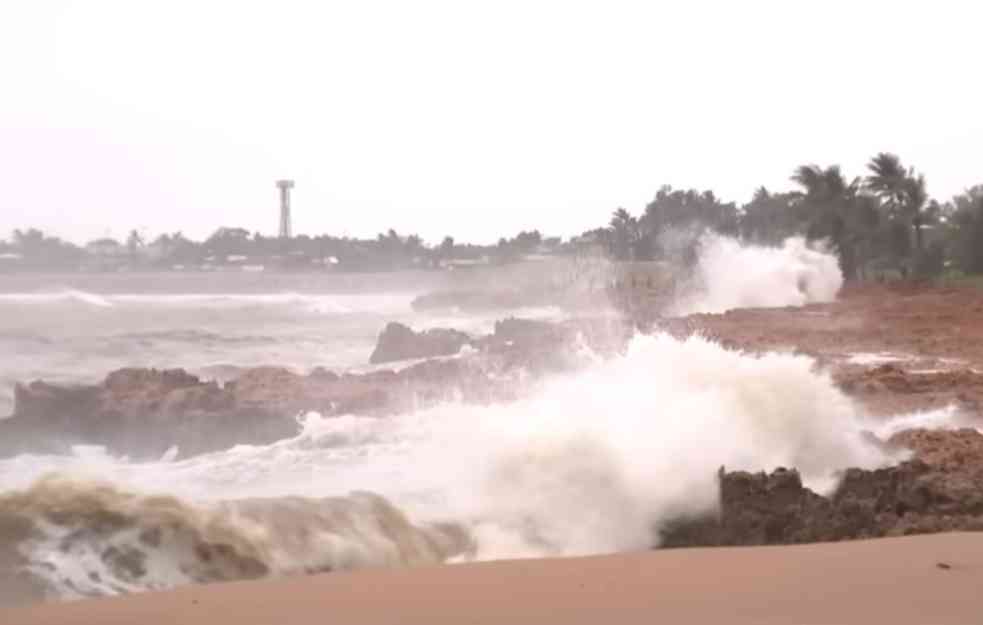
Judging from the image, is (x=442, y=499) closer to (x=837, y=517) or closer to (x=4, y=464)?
(x=837, y=517)

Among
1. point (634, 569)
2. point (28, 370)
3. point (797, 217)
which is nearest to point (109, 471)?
point (634, 569)

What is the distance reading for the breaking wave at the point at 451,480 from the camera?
618 cm

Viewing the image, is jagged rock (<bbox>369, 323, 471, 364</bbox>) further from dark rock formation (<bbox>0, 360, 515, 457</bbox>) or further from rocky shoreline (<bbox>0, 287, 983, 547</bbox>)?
dark rock formation (<bbox>0, 360, 515, 457</bbox>)

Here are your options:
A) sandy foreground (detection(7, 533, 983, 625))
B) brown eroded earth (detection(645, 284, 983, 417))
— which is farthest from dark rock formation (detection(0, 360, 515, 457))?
sandy foreground (detection(7, 533, 983, 625))

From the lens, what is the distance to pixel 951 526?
6371 millimetres

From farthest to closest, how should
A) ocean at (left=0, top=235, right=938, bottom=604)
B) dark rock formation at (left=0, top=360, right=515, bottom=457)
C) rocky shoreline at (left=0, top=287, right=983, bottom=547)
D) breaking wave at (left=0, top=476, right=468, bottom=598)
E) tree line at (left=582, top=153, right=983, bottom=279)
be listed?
1. tree line at (left=582, top=153, right=983, bottom=279)
2. dark rock formation at (left=0, top=360, right=515, bottom=457)
3. rocky shoreline at (left=0, top=287, right=983, bottom=547)
4. ocean at (left=0, top=235, right=938, bottom=604)
5. breaking wave at (left=0, top=476, right=468, bottom=598)

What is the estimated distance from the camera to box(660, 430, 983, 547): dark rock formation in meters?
6.52

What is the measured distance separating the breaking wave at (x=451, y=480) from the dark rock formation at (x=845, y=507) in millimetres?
405

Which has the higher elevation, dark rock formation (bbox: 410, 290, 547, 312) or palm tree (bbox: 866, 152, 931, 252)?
palm tree (bbox: 866, 152, 931, 252)

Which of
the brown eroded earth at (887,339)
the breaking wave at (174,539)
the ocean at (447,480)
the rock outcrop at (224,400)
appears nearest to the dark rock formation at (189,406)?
the rock outcrop at (224,400)

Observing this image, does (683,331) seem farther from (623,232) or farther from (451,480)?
(623,232)

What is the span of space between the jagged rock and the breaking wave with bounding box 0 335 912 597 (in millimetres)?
10101

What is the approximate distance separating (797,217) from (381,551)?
4479 cm

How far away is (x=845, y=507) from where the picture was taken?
6652 millimetres
